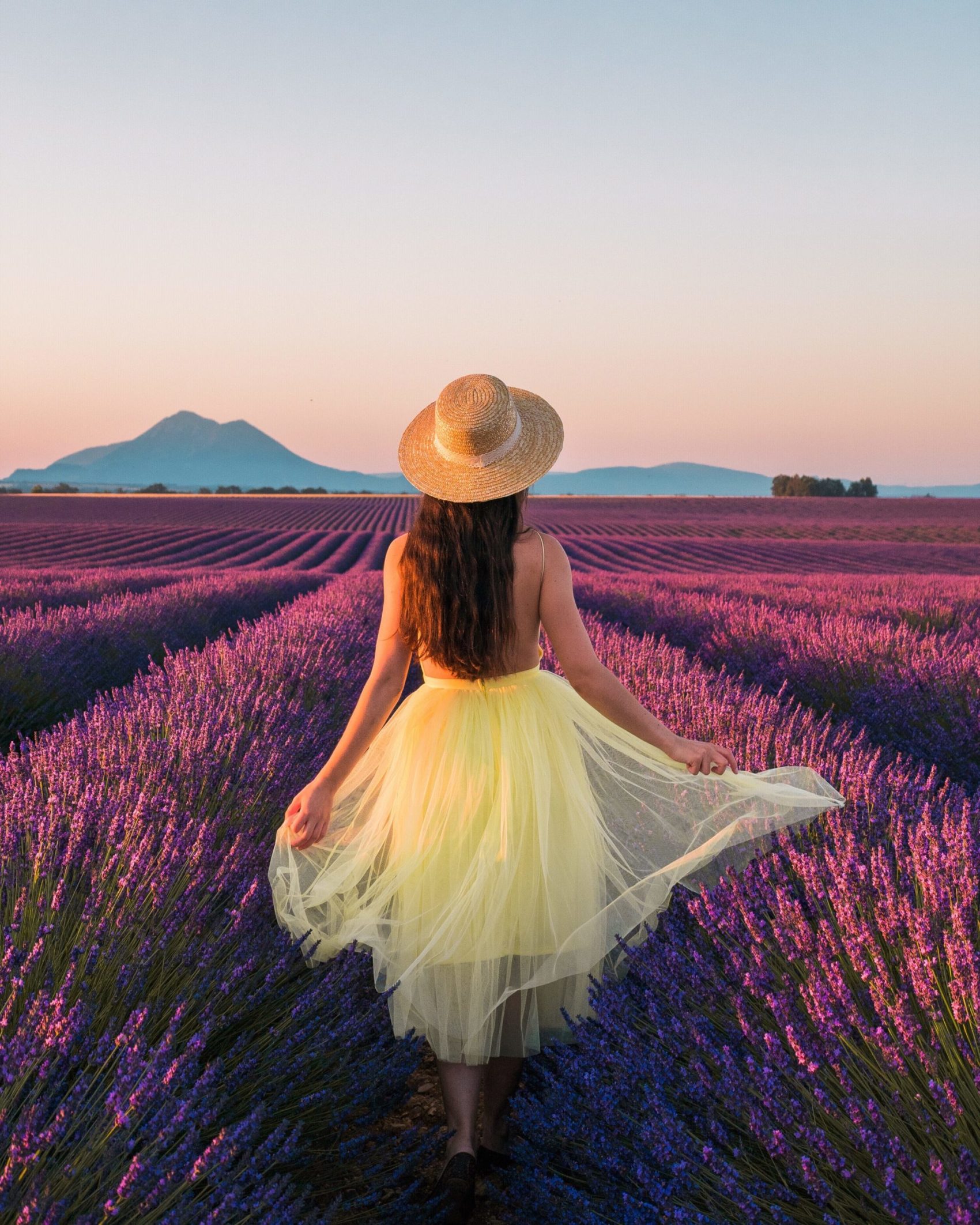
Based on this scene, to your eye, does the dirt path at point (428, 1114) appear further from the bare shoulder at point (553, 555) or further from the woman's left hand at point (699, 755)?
the bare shoulder at point (553, 555)

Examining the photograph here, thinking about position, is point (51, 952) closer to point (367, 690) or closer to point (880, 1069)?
point (367, 690)

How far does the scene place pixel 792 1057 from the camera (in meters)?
1.37

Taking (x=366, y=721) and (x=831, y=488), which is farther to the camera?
(x=831, y=488)

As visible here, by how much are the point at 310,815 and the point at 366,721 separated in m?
0.23

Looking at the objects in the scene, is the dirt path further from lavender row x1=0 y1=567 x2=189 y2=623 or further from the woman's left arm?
lavender row x1=0 y1=567 x2=189 y2=623

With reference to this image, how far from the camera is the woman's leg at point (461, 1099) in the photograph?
5.36ft

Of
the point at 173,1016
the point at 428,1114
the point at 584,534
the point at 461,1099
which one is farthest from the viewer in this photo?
the point at 584,534

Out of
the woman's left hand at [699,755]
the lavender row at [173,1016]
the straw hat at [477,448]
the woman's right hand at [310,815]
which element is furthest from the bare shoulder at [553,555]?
the lavender row at [173,1016]

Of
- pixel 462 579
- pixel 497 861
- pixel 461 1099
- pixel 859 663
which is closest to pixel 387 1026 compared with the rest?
pixel 461 1099

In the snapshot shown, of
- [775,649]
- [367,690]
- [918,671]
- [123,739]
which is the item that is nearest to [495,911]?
[367,690]

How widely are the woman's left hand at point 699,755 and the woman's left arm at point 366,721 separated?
23.2 inches

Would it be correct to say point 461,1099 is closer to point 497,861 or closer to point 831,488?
point 497,861

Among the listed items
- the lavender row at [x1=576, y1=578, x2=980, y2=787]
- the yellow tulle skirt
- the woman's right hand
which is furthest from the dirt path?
the lavender row at [x1=576, y1=578, x2=980, y2=787]

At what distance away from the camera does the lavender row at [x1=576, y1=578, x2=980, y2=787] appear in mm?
4078
